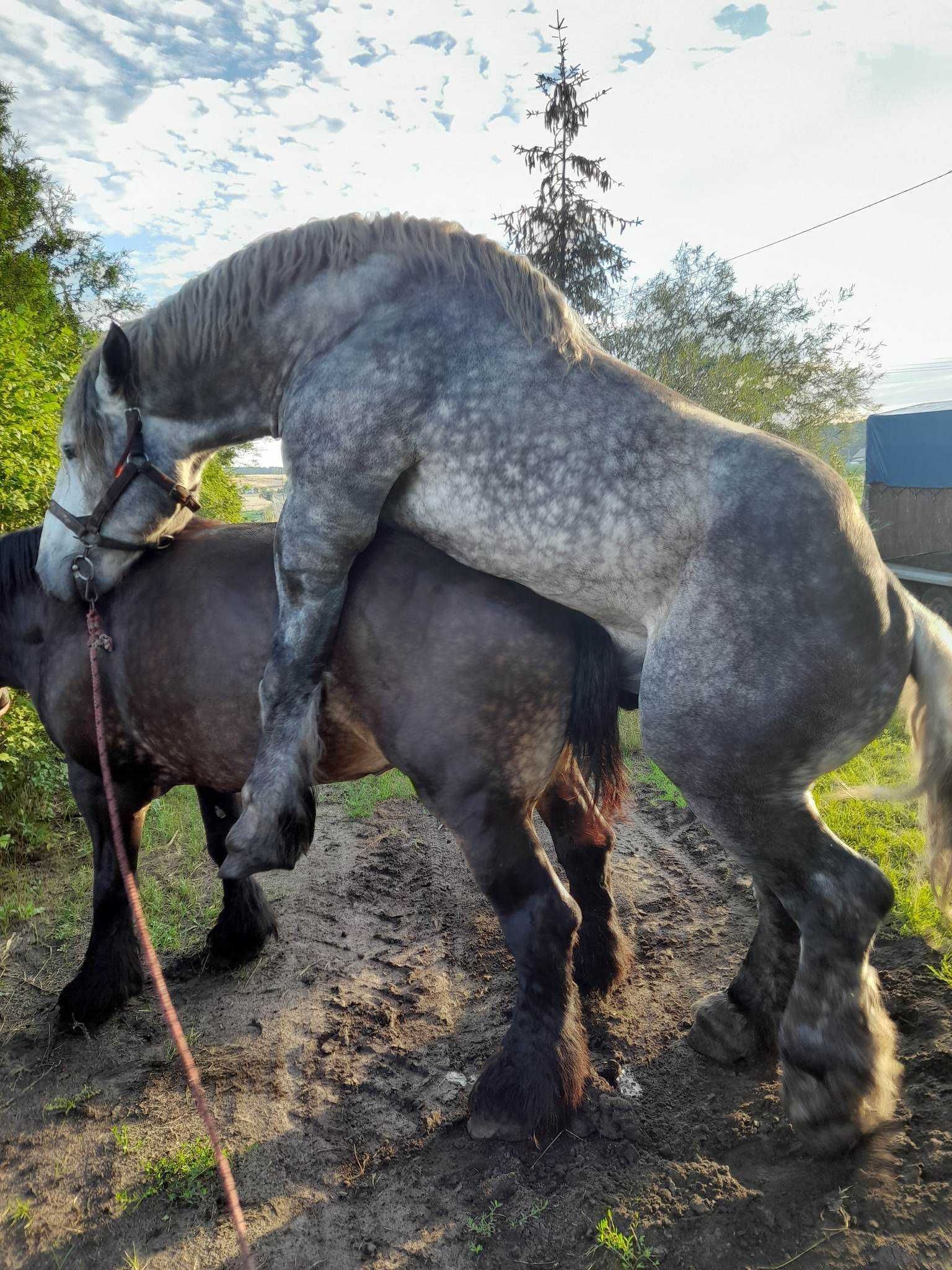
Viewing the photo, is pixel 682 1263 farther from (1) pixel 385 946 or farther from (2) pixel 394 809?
(2) pixel 394 809

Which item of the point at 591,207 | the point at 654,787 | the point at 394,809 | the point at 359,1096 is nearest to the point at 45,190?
the point at 591,207

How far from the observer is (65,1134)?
2.64 metres

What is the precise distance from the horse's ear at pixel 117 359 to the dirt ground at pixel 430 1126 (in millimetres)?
2650

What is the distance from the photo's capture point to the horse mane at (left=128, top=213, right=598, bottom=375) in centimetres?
221

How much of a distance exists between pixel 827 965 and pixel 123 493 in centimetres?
276

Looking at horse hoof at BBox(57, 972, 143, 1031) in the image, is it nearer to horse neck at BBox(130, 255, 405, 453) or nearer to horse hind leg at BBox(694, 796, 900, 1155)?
horse neck at BBox(130, 255, 405, 453)

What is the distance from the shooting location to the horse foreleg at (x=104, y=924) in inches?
126

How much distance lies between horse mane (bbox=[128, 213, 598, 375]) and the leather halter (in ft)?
0.77

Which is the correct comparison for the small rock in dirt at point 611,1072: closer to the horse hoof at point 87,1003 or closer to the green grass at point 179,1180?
the green grass at point 179,1180

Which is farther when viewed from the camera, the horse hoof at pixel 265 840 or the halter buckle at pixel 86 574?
the halter buckle at pixel 86 574

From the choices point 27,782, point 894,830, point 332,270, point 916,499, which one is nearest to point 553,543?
point 332,270

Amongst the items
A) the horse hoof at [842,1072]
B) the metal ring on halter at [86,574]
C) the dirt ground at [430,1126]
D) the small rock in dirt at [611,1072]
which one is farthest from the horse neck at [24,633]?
the horse hoof at [842,1072]

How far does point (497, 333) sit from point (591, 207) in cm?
1647

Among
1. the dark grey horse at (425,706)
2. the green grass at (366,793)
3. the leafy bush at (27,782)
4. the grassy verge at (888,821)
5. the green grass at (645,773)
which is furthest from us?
the green grass at (366,793)
